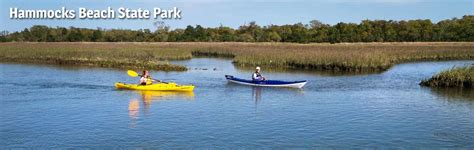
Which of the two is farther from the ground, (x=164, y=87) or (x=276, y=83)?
(x=276, y=83)

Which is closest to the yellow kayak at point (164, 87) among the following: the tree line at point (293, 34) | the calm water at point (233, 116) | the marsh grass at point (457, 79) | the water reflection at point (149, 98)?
the water reflection at point (149, 98)

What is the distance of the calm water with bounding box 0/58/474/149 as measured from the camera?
14.1m

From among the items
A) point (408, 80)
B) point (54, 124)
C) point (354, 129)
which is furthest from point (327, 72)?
point (54, 124)

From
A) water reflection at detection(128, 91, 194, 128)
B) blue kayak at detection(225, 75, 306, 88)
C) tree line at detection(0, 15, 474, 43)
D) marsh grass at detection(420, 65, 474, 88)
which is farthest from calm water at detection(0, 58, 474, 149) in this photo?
tree line at detection(0, 15, 474, 43)

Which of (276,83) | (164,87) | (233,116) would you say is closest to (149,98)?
(164,87)

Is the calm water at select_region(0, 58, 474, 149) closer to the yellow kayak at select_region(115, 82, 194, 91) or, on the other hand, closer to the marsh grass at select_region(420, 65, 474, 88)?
the yellow kayak at select_region(115, 82, 194, 91)

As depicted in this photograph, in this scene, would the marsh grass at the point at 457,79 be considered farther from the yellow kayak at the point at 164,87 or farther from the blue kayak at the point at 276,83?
the yellow kayak at the point at 164,87

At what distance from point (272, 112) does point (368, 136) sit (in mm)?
4638

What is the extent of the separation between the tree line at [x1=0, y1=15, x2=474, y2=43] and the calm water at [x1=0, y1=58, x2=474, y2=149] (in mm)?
57980

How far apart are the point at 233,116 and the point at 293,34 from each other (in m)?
73.6

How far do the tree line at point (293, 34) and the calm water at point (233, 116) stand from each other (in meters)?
58.0

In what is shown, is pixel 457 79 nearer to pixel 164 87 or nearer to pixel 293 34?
pixel 164 87

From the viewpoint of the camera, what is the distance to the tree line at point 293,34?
279 feet

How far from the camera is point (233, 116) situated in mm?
17781
